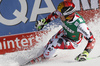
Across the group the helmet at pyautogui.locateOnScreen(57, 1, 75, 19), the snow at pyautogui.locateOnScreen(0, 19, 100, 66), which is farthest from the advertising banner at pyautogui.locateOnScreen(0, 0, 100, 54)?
the helmet at pyautogui.locateOnScreen(57, 1, 75, 19)

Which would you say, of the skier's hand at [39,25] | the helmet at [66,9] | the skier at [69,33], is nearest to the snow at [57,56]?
the skier at [69,33]

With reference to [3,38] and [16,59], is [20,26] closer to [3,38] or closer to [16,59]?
[3,38]

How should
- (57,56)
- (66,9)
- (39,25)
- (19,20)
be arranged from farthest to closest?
(19,20), (57,56), (39,25), (66,9)

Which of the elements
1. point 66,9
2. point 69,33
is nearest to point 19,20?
point 69,33

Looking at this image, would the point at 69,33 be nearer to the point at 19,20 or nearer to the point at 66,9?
the point at 66,9

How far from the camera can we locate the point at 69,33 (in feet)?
11.5

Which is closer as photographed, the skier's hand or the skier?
the skier

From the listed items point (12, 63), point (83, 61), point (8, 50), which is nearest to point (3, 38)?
point (8, 50)

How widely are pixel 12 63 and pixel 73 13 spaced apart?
1601mm

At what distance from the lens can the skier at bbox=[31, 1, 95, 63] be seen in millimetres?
3172

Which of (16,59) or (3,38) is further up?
(3,38)

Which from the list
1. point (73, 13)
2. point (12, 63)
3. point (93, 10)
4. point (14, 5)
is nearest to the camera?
point (73, 13)

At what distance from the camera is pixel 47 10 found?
4578 mm

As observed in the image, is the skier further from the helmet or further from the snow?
the snow
